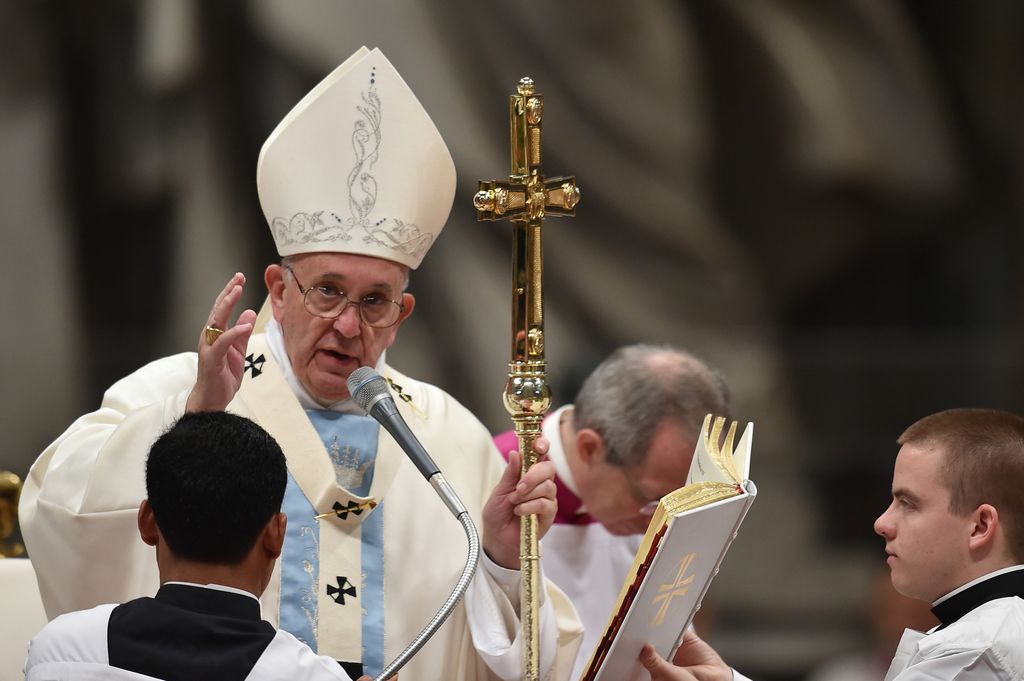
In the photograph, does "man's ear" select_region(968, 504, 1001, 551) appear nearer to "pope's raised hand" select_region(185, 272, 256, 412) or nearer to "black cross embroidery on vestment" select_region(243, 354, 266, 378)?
"pope's raised hand" select_region(185, 272, 256, 412)

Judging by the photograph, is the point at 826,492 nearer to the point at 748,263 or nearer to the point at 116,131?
the point at 748,263

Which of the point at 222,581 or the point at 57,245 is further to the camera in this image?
the point at 57,245

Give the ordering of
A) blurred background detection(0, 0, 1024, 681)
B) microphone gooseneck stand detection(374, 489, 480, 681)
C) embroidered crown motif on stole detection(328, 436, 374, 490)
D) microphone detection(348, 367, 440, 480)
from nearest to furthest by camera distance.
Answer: microphone gooseneck stand detection(374, 489, 480, 681)
microphone detection(348, 367, 440, 480)
embroidered crown motif on stole detection(328, 436, 374, 490)
blurred background detection(0, 0, 1024, 681)

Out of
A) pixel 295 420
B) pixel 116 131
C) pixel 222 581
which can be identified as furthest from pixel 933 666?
pixel 116 131

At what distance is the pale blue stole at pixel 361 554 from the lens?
11.2 ft

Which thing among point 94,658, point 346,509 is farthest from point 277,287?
point 94,658

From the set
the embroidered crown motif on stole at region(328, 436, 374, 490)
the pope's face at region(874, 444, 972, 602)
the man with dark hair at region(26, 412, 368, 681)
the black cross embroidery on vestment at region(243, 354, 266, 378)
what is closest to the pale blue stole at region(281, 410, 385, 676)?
the embroidered crown motif on stole at region(328, 436, 374, 490)

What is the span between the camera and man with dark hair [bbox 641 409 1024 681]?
9.40 feet

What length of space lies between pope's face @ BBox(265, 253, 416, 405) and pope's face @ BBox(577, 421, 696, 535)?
0.98 metres

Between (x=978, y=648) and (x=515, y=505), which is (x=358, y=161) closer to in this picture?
(x=515, y=505)

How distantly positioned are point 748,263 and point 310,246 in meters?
5.03

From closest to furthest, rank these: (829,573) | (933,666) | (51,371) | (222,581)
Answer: (222,581) → (933,666) → (51,371) → (829,573)

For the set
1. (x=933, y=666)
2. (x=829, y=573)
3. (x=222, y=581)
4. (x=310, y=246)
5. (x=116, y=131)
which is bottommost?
(x=829, y=573)

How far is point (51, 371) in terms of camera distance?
7.45 m
